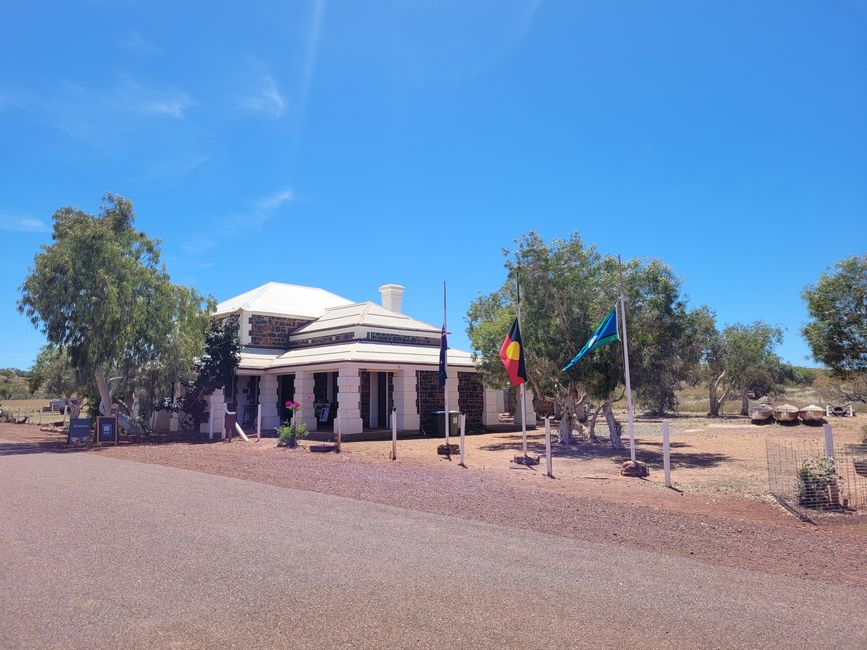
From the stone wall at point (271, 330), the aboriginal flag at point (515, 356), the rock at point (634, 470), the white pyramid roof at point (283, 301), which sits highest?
the white pyramid roof at point (283, 301)

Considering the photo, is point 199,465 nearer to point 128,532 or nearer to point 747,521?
point 128,532

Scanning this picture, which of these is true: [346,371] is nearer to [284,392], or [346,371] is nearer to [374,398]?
[374,398]

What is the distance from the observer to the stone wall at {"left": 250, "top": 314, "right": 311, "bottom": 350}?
29.7m

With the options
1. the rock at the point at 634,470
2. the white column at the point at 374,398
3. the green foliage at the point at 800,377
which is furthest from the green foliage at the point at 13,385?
the green foliage at the point at 800,377

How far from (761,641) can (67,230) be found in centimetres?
2473

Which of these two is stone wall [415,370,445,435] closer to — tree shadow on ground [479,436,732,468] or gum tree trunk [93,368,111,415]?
tree shadow on ground [479,436,732,468]

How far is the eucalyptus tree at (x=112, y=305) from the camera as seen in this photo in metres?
21.8

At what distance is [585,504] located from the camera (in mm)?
9648

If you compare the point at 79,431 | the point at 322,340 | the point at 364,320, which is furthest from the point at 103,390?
the point at 364,320

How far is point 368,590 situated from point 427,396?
69.1 feet

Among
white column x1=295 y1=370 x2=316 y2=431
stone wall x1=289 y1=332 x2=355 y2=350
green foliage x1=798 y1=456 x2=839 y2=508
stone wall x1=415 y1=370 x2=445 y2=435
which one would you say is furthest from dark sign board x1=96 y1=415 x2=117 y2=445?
green foliage x1=798 y1=456 x2=839 y2=508

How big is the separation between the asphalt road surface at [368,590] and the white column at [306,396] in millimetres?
16533

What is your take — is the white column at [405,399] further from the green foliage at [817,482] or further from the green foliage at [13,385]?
the green foliage at [13,385]

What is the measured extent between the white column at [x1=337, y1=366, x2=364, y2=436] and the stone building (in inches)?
1.5
